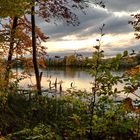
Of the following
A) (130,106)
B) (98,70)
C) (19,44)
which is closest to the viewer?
(130,106)

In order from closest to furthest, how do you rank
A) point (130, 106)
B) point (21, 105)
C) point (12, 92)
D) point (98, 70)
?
1. point (130, 106)
2. point (98, 70)
3. point (21, 105)
4. point (12, 92)

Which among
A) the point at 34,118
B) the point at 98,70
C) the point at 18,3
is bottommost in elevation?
the point at 34,118

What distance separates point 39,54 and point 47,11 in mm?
6295

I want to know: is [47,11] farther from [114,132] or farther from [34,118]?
[114,132]

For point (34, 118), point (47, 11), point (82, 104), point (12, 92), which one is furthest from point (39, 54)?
point (82, 104)

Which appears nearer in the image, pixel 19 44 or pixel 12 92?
pixel 12 92

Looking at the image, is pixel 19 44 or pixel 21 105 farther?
pixel 19 44

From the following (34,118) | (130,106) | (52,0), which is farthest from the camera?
(52,0)

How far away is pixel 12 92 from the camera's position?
1597 cm

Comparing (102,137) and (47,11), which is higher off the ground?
(47,11)

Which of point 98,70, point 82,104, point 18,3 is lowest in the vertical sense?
point 82,104

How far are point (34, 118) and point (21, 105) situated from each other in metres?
2.68

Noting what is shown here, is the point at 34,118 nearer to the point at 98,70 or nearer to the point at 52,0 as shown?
the point at 98,70

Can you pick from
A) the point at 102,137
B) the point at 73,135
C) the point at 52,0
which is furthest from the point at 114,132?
the point at 52,0
